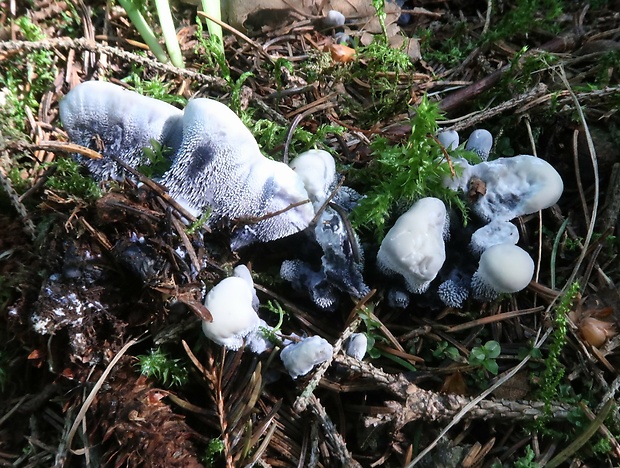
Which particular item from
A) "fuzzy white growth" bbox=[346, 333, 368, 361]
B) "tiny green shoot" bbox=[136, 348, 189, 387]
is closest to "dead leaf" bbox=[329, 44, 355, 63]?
"fuzzy white growth" bbox=[346, 333, 368, 361]

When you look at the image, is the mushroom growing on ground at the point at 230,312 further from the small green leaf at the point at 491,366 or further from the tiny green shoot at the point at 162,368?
the small green leaf at the point at 491,366

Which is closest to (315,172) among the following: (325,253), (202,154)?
(325,253)

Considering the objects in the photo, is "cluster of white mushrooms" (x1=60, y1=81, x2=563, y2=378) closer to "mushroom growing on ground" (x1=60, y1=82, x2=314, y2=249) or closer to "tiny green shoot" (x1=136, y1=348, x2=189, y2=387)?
"mushroom growing on ground" (x1=60, y1=82, x2=314, y2=249)

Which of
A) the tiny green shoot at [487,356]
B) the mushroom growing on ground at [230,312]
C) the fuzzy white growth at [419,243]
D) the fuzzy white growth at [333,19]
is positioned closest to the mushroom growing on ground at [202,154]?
the mushroom growing on ground at [230,312]

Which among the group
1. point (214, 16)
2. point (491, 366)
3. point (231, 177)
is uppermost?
point (214, 16)

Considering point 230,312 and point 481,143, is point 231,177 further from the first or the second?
point 481,143

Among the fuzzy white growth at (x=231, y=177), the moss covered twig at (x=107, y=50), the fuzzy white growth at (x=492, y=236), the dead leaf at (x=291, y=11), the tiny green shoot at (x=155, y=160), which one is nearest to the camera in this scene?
the fuzzy white growth at (x=231, y=177)

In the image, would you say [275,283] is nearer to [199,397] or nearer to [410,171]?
[199,397]
